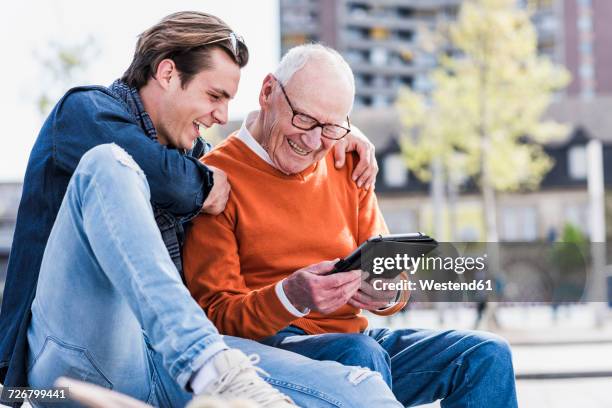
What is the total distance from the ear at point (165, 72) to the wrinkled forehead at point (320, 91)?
0.36 m

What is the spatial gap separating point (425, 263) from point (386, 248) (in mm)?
186

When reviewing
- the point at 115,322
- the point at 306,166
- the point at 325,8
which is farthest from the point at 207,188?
the point at 325,8

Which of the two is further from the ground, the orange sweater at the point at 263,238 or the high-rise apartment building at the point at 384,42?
the orange sweater at the point at 263,238

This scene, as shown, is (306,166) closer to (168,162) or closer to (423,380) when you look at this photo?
(168,162)

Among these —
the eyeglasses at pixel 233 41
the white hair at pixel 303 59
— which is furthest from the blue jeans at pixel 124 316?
the white hair at pixel 303 59

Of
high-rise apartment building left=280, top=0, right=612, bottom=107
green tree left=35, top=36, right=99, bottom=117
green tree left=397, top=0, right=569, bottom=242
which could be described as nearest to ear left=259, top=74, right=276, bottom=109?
green tree left=35, top=36, right=99, bottom=117

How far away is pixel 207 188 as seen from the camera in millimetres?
2357

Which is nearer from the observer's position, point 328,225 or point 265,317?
point 265,317

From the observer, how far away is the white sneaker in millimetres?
1681

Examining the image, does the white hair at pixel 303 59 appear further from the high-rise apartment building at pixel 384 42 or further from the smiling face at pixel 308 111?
the high-rise apartment building at pixel 384 42

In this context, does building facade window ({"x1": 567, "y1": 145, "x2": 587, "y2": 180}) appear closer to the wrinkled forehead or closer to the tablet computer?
the wrinkled forehead

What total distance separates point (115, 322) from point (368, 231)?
100 centimetres

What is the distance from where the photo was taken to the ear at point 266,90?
2674mm

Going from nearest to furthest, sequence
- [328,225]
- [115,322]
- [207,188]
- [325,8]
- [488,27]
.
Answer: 1. [115,322]
2. [207,188]
3. [328,225]
4. [488,27]
5. [325,8]
